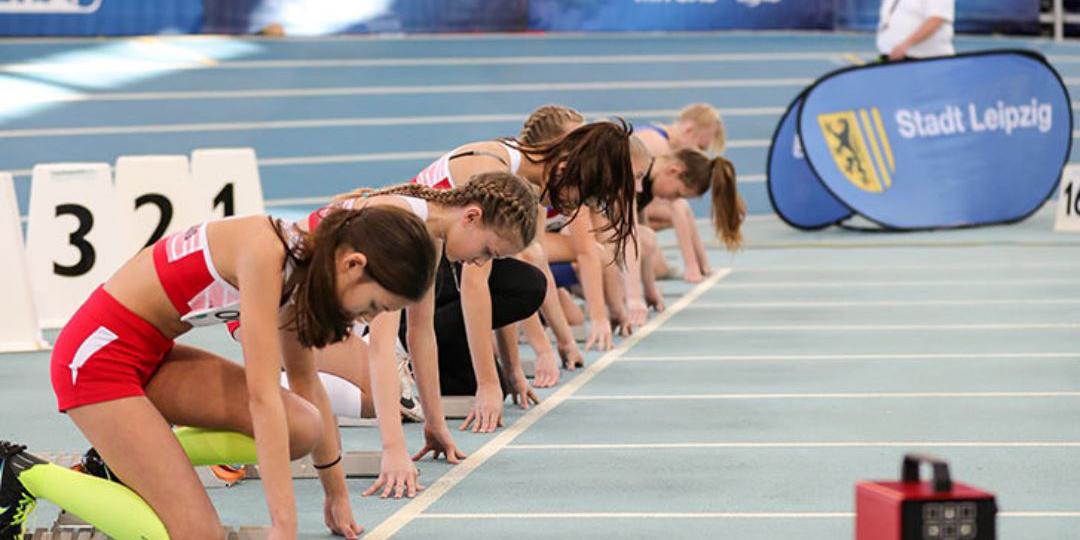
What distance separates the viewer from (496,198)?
3436mm

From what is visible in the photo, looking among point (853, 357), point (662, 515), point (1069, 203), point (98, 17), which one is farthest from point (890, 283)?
point (98, 17)

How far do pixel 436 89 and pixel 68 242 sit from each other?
18.8 feet

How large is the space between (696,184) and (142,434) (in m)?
3.84

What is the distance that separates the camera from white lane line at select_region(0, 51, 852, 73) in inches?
475

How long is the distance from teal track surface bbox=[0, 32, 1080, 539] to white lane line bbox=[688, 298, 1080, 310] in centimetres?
2

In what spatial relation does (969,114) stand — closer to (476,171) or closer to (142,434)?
(476,171)

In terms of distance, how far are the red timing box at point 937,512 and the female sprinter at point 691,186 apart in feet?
15.0

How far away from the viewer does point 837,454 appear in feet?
13.7

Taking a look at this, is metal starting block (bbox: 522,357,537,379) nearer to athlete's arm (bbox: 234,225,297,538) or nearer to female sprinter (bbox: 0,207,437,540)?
female sprinter (bbox: 0,207,437,540)

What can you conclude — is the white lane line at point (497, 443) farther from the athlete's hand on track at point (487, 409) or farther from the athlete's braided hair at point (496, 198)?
the athlete's braided hair at point (496, 198)

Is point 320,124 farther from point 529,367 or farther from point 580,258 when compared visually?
point 529,367

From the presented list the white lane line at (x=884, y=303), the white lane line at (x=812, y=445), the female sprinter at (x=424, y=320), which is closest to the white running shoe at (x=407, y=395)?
the female sprinter at (x=424, y=320)

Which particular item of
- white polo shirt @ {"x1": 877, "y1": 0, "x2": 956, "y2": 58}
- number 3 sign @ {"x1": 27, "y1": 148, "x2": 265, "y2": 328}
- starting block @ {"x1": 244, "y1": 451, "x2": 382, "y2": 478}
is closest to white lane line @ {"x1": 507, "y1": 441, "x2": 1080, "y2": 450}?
starting block @ {"x1": 244, "y1": 451, "x2": 382, "y2": 478}

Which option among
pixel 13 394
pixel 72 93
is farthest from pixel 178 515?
pixel 72 93
